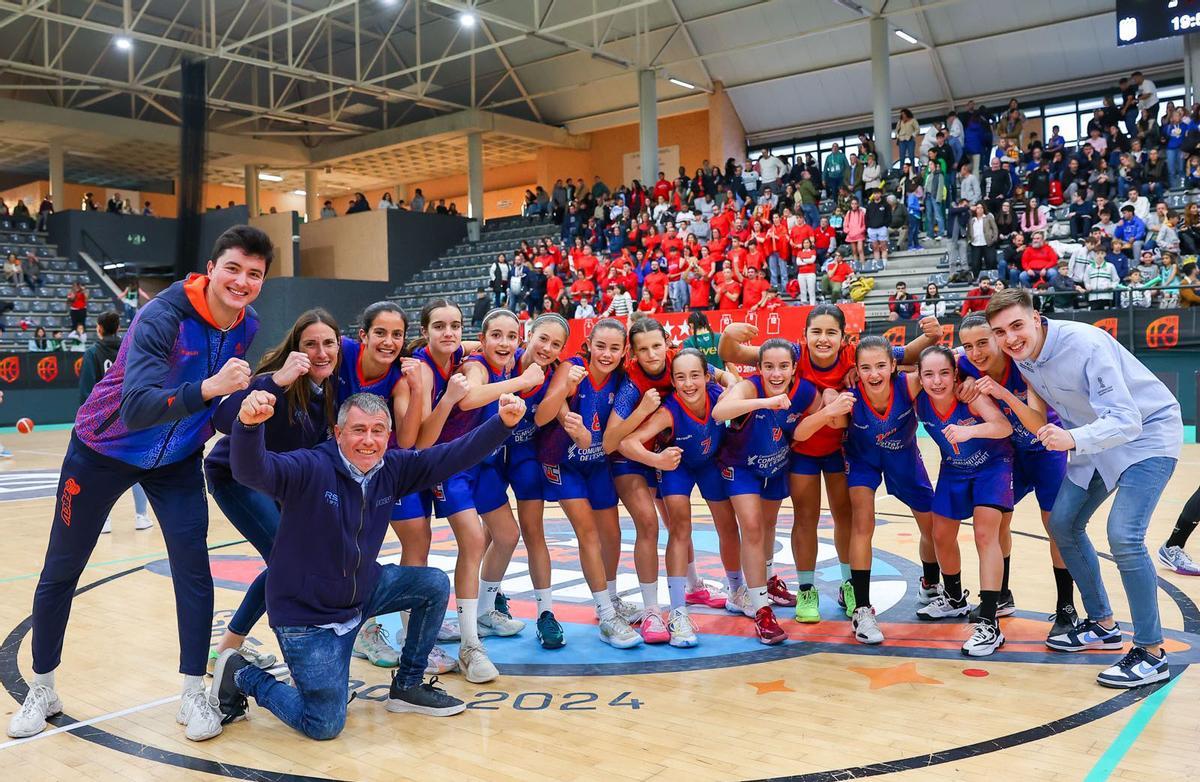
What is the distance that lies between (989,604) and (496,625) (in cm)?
256

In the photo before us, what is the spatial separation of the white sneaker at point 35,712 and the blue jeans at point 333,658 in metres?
0.81

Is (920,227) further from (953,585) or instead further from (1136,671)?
(1136,671)

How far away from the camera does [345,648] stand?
12.9 ft

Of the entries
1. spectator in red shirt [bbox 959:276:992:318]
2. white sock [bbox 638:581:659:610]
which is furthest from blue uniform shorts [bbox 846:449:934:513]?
spectator in red shirt [bbox 959:276:992:318]

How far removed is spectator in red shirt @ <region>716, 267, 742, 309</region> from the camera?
17484 mm

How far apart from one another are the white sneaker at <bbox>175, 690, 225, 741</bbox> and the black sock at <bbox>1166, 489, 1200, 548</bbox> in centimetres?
584

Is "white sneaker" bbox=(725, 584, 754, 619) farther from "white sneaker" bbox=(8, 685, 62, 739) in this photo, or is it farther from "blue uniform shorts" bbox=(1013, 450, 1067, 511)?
"white sneaker" bbox=(8, 685, 62, 739)

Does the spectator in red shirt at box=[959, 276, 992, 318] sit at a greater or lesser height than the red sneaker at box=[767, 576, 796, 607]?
greater

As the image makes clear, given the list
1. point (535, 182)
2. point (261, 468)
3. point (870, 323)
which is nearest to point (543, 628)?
point (261, 468)

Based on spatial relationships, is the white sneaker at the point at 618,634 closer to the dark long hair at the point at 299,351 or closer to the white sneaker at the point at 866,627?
the white sneaker at the point at 866,627

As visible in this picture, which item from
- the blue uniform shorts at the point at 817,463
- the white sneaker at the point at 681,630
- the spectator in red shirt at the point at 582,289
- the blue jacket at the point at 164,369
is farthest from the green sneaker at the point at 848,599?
the spectator in red shirt at the point at 582,289

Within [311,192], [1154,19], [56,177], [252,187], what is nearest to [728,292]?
[1154,19]

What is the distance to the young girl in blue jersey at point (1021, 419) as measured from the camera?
4645 millimetres

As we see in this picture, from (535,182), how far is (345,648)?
32894mm
